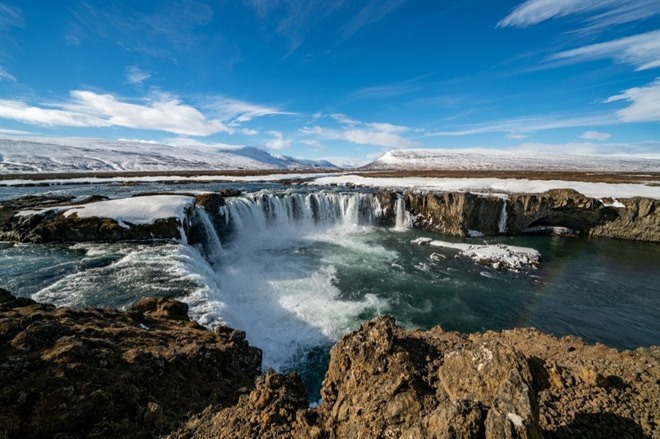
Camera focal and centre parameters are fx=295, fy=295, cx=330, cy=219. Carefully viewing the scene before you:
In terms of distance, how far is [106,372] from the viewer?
5633 mm

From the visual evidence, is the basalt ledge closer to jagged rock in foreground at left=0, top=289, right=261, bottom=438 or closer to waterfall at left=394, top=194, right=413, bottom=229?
waterfall at left=394, top=194, right=413, bottom=229

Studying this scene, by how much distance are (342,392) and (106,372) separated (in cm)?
459

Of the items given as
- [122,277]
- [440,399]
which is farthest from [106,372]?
[122,277]

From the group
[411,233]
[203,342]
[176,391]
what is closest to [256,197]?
[411,233]

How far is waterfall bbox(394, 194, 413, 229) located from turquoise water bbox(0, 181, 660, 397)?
8.83m

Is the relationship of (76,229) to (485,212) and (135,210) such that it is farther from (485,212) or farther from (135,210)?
(485,212)

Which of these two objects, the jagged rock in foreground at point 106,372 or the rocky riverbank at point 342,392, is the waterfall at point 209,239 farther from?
the rocky riverbank at point 342,392

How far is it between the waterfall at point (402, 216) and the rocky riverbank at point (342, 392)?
1099 inches

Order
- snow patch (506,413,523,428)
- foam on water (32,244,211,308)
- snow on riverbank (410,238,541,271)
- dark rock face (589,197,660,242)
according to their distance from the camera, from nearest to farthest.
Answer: snow patch (506,413,523,428) < foam on water (32,244,211,308) < snow on riverbank (410,238,541,271) < dark rock face (589,197,660,242)

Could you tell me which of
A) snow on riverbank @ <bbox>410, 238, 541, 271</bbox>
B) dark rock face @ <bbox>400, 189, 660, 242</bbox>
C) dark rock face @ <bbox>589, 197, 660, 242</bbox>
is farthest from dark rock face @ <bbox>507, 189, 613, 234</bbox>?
snow on riverbank @ <bbox>410, 238, 541, 271</bbox>

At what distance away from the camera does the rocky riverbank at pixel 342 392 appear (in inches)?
143

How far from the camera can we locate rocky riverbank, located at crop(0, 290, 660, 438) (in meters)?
3.62

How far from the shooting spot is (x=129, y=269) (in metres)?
15.4

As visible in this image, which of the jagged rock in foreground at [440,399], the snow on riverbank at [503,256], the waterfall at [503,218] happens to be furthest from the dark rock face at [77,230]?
the waterfall at [503,218]
